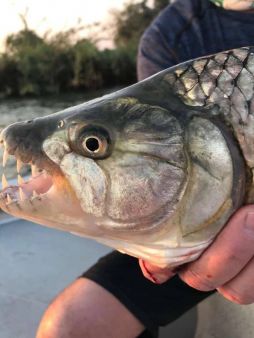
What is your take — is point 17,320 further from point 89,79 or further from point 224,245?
point 89,79

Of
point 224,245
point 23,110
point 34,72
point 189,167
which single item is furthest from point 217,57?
point 34,72

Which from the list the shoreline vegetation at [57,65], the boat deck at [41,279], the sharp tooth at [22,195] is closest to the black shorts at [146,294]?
the boat deck at [41,279]

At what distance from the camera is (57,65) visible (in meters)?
25.8

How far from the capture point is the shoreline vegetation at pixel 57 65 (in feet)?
79.8

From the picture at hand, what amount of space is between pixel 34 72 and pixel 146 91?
970 inches

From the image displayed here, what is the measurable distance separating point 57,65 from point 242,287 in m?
25.2

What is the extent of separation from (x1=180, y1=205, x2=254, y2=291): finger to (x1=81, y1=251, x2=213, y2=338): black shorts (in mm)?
506


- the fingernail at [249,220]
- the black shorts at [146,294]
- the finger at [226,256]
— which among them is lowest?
the black shorts at [146,294]

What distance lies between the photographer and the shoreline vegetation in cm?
2431

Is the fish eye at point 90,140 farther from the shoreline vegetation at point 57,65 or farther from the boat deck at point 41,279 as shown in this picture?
the shoreline vegetation at point 57,65

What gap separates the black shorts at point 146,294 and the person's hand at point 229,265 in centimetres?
45

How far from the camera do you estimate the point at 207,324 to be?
2.12 meters

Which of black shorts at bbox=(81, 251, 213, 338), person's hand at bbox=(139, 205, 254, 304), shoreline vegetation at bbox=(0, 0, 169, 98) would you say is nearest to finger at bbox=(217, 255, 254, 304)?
person's hand at bbox=(139, 205, 254, 304)

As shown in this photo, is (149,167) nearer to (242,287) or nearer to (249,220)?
(249,220)
